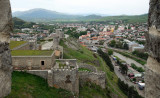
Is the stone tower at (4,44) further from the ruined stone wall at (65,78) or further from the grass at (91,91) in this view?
the grass at (91,91)

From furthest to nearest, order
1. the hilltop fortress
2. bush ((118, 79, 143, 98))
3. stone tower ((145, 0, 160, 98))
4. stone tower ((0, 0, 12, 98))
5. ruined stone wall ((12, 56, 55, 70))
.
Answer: bush ((118, 79, 143, 98)) < ruined stone wall ((12, 56, 55, 70)) < the hilltop fortress < stone tower ((0, 0, 12, 98)) < stone tower ((145, 0, 160, 98))

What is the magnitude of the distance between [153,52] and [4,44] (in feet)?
22.8

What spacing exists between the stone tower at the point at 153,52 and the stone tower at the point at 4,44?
267 inches

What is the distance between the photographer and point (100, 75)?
20.0 meters

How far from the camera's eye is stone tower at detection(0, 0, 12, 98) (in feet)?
25.9

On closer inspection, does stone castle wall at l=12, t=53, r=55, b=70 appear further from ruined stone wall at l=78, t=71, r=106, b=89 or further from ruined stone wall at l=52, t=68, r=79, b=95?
ruined stone wall at l=78, t=71, r=106, b=89

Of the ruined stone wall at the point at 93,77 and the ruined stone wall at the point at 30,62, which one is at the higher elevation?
the ruined stone wall at the point at 30,62

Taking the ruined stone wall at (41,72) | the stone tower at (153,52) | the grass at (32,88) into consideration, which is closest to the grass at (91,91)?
the grass at (32,88)

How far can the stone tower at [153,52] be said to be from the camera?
14.3 feet

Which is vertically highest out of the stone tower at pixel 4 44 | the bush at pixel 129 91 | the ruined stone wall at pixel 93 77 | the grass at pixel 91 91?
the stone tower at pixel 4 44

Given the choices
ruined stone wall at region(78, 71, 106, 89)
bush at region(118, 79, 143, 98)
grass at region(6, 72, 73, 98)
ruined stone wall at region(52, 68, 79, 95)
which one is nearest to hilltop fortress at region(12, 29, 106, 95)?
ruined stone wall at region(52, 68, 79, 95)

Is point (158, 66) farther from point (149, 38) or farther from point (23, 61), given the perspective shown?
point (23, 61)

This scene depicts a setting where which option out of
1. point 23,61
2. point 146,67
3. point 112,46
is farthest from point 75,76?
point 112,46

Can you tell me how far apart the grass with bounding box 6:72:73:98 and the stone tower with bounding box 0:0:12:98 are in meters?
3.08
